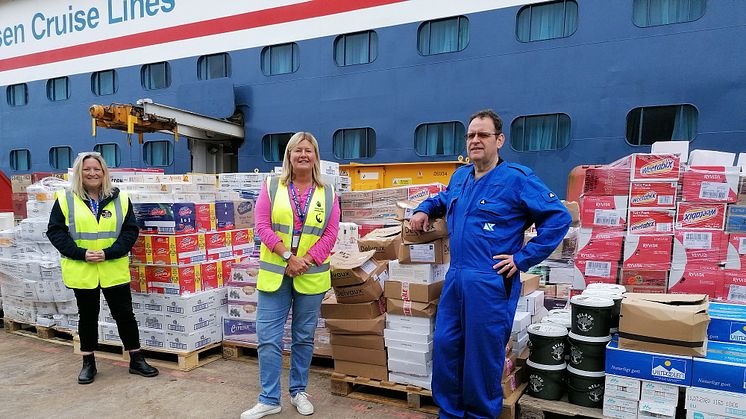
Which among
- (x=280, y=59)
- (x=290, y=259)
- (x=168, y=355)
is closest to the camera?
(x=290, y=259)

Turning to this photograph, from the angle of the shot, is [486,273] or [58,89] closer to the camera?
[486,273]

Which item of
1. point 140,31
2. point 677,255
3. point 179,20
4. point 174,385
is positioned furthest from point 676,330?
point 140,31

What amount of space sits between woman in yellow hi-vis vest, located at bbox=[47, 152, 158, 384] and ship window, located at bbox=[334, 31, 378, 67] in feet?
20.9

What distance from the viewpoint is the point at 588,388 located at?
287 centimetres

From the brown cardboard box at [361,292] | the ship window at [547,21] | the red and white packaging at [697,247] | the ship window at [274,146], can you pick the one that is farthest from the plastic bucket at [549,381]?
the ship window at [274,146]

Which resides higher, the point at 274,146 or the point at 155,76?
the point at 155,76

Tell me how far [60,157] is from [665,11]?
15.2 metres

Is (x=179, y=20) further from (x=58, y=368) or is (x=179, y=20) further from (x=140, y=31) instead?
(x=58, y=368)

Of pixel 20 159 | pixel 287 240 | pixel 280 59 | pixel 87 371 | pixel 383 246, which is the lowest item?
pixel 87 371

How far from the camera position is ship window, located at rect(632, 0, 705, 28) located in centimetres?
662

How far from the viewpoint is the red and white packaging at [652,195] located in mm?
4039

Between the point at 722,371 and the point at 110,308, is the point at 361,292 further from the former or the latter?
the point at 722,371

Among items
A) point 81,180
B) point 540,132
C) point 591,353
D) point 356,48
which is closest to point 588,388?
point 591,353

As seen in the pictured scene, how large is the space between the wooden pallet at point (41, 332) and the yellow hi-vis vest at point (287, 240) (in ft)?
9.24
